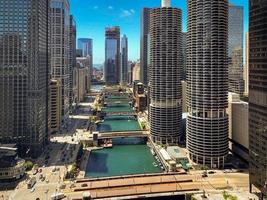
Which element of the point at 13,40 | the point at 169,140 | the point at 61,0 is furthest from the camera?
the point at 61,0

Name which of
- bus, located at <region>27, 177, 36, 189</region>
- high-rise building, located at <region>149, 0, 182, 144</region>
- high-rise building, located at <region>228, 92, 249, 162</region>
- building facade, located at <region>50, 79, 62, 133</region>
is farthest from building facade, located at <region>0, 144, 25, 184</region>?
high-rise building, located at <region>228, 92, 249, 162</region>

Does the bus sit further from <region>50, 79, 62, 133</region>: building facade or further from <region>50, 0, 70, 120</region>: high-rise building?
<region>50, 0, 70, 120</region>: high-rise building

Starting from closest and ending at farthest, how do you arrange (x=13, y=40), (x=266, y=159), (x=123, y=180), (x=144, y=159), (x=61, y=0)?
(x=266, y=159) < (x=123, y=180) < (x=13, y=40) < (x=144, y=159) < (x=61, y=0)

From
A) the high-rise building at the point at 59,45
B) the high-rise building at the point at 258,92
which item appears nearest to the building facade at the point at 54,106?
the high-rise building at the point at 59,45

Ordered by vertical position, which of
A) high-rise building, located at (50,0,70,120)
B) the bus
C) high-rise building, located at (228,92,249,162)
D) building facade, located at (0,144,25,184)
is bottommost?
the bus

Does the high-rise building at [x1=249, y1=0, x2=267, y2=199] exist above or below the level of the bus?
above

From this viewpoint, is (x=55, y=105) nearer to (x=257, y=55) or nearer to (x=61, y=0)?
(x=61, y=0)

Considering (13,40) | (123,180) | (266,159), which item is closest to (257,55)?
(266,159)
